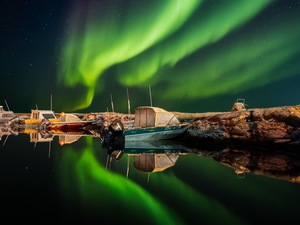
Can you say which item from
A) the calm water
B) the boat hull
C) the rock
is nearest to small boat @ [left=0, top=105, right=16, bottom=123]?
the boat hull

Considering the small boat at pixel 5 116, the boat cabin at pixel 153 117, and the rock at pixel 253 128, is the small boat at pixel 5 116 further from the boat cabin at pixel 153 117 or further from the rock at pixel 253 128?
the rock at pixel 253 128

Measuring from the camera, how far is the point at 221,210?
4836 millimetres

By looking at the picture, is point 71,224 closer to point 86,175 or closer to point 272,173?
point 86,175

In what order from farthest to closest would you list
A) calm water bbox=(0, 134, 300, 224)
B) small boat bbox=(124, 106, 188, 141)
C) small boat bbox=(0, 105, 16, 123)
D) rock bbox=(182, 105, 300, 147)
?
small boat bbox=(0, 105, 16, 123) < small boat bbox=(124, 106, 188, 141) < rock bbox=(182, 105, 300, 147) < calm water bbox=(0, 134, 300, 224)

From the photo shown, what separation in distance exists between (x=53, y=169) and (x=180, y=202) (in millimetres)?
6324

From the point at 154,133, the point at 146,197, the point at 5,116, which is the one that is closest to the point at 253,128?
the point at 154,133

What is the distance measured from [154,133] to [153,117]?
1836 mm

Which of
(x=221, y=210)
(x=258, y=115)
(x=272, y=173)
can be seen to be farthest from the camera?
(x=258, y=115)

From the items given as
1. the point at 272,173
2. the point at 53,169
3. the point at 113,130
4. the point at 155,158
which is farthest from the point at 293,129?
the point at 53,169

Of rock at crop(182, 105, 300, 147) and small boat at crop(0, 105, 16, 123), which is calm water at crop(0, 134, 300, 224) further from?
small boat at crop(0, 105, 16, 123)

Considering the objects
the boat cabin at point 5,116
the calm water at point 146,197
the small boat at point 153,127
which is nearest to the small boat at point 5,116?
the boat cabin at point 5,116

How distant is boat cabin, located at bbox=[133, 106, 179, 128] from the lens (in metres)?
20.3

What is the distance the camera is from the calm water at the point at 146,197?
4.45m

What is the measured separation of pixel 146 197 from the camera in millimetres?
5734
